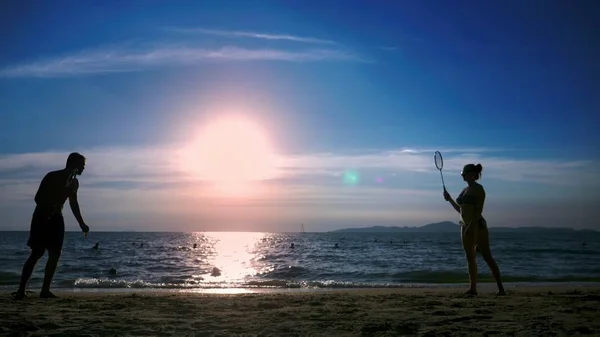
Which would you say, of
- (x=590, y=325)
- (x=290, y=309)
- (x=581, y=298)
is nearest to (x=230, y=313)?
(x=290, y=309)

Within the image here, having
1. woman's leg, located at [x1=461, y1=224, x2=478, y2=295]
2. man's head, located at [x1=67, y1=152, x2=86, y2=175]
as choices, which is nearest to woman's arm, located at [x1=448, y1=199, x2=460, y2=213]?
woman's leg, located at [x1=461, y1=224, x2=478, y2=295]

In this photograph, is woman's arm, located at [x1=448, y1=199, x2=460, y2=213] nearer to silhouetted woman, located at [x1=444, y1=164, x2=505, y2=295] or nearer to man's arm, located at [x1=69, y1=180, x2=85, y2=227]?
silhouetted woman, located at [x1=444, y1=164, x2=505, y2=295]

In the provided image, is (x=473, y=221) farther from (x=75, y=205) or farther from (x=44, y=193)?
(x=44, y=193)

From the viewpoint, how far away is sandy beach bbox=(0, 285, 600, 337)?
4801 millimetres

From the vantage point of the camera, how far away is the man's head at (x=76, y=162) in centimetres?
703

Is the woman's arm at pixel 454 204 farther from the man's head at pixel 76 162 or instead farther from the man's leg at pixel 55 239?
the man's leg at pixel 55 239

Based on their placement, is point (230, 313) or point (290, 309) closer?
point (230, 313)

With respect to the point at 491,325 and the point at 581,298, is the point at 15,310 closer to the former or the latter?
the point at 491,325

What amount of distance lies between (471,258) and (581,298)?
5.58ft

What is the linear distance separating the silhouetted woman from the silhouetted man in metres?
5.93

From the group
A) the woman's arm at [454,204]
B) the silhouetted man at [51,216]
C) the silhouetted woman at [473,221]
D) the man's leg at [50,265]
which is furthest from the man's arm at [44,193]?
the silhouetted woman at [473,221]

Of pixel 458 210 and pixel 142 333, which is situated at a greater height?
pixel 458 210

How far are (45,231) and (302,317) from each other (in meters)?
3.92

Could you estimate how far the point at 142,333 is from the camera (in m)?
4.74
